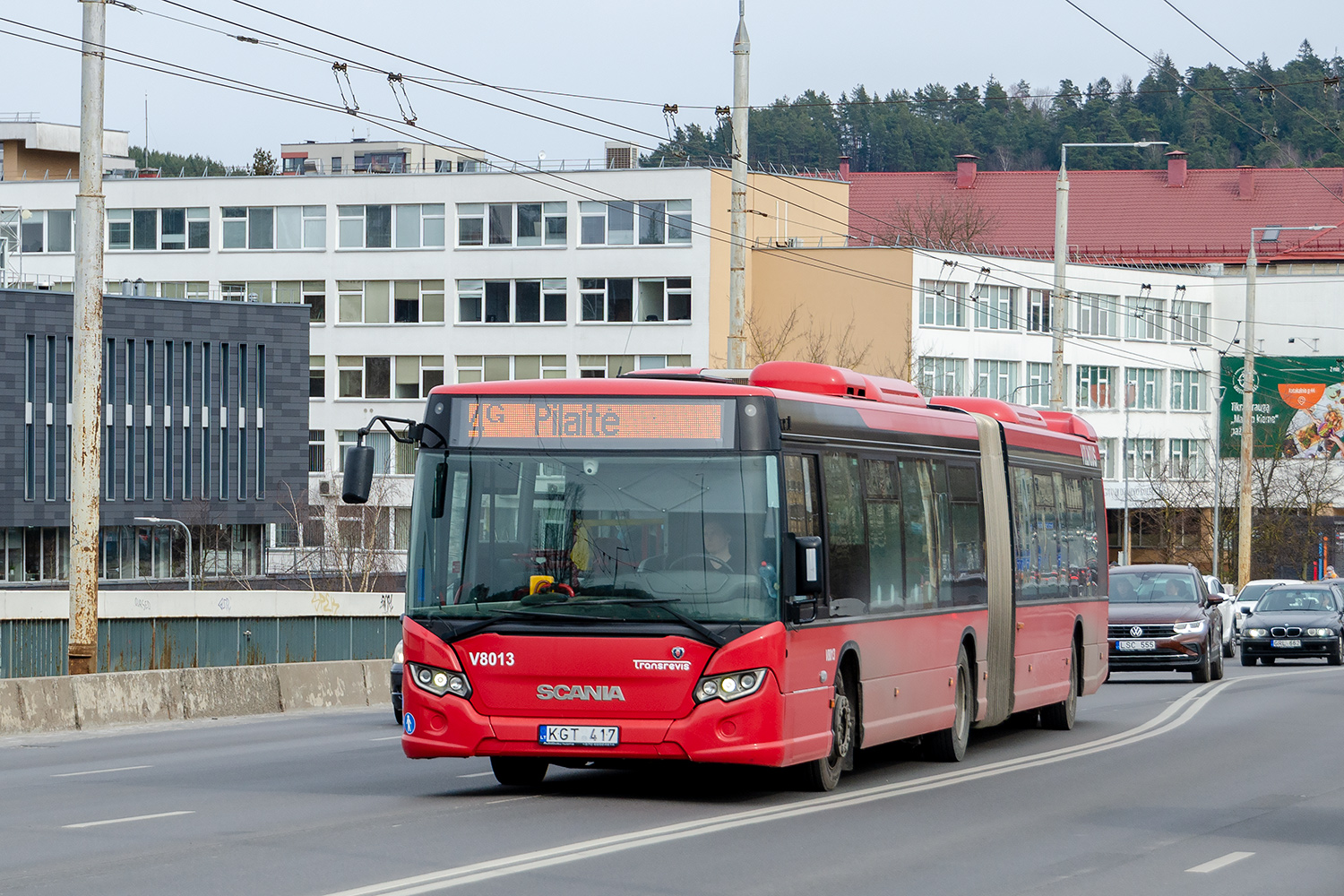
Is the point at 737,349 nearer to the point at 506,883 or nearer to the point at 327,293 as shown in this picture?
the point at 506,883

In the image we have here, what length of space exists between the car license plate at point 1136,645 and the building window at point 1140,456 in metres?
62.9

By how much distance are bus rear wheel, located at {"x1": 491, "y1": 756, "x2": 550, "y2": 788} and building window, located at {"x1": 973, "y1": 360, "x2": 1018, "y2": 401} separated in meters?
72.1

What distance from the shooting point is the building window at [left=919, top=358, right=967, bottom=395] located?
81062 mm

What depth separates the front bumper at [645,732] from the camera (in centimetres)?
1248

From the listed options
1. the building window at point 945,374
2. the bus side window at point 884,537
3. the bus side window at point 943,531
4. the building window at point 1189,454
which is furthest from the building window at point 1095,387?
the bus side window at point 884,537

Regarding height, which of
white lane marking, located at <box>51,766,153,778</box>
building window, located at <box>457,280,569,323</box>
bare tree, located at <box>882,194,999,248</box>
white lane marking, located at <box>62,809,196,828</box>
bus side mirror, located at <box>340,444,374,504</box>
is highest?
bare tree, located at <box>882,194,999,248</box>

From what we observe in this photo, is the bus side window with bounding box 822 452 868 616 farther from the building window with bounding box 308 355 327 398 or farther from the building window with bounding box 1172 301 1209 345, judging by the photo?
the building window with bounding box 1172 301 1209 345

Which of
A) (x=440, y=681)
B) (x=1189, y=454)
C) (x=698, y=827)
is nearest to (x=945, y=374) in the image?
(x=1189, y=454)

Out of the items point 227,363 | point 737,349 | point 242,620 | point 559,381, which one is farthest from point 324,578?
point 559,381

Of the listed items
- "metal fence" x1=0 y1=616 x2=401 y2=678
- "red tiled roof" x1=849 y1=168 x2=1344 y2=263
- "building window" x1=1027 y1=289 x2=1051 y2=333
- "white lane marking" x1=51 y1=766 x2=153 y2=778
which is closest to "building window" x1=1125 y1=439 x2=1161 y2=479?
"building window" x1=1027 y1=289 x2=1051 y2=333

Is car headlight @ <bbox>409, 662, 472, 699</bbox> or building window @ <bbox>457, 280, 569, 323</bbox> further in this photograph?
building window @ <bbox>457, 280, 569, 323</bbox>

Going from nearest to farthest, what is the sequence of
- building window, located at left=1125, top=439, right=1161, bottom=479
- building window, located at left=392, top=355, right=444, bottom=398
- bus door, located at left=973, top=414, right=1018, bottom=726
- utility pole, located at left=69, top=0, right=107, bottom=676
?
bus door, located at left=973, top=414, right=1018, bottom=726, utility pole, located at left=69, top=0, right=107, bottom=676, building window, located at left=392, top=355, right=444, bottom=398, building window, located at left=1125, top=439, right=1161, bottom=479

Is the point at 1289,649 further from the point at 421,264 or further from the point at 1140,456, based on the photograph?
the point at 1140,456

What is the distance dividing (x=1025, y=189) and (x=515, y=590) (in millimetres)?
101772
